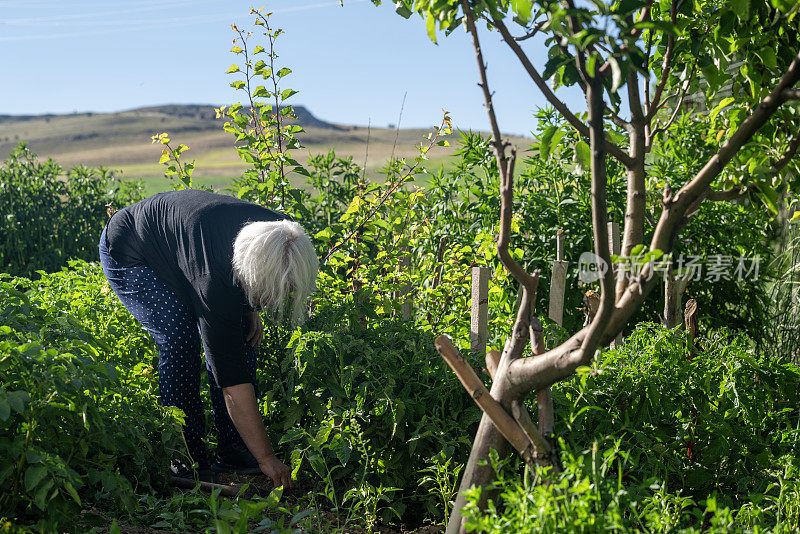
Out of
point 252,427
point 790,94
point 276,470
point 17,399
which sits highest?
point 790,94

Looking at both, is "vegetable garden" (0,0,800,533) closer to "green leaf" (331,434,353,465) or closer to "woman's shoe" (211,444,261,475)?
"green leaf" (331,434,353,465)

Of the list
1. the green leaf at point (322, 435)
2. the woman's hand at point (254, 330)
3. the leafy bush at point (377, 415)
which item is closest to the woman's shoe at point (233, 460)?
the leafy bush at point (377, 415)

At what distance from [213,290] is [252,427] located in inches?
22.1

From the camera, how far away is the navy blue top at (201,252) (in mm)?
2811

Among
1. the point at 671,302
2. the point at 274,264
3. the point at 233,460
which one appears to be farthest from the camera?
the point at 671,302

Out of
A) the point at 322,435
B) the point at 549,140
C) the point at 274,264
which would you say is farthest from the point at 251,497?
the point at 549,140

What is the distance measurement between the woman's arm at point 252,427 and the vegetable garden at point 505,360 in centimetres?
10

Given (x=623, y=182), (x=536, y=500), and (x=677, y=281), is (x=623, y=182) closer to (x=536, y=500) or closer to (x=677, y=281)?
(x=677, y=281)

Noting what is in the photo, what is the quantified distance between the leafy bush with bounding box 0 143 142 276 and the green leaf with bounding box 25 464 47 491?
572 cm

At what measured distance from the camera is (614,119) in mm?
2148

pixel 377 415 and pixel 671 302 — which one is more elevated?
pixel 671 302

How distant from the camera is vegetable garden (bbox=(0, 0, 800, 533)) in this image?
6.12 feet

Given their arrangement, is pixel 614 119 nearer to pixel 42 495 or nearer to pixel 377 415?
pixel 377 415

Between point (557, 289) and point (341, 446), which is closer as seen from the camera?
point (341, 446)
